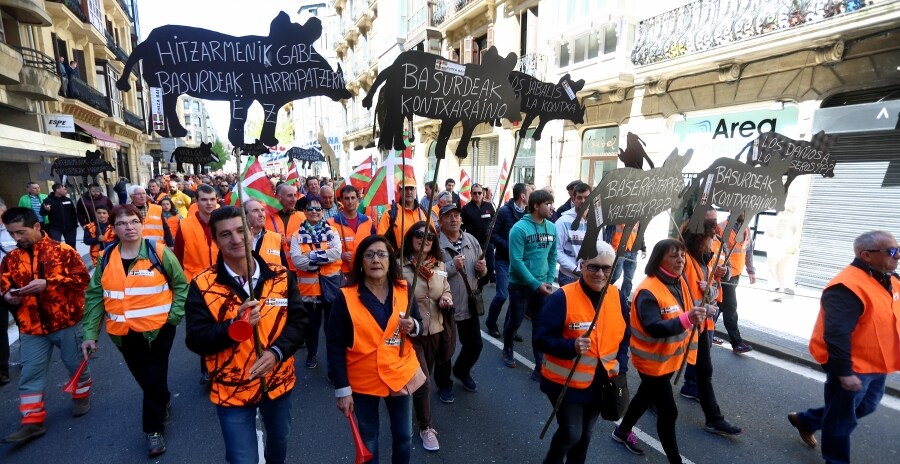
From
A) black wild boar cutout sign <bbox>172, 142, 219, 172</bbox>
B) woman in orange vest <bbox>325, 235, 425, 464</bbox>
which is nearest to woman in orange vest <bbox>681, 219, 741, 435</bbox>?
woman in orange vest <bbox>325, 235, 425, 464</bbox>

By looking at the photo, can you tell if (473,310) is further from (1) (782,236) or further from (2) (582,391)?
(1) (782,236)

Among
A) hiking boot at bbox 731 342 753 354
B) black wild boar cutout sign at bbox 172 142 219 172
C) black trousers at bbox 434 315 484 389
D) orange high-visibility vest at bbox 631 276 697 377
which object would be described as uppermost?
black wild boar cutout sign at bbox 172 142 219 172

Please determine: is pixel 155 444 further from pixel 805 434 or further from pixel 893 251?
pixel 893 251

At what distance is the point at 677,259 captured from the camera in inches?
113

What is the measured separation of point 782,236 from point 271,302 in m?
8.44

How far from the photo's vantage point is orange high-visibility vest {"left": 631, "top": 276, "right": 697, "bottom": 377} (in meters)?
2.84

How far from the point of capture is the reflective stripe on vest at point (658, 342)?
2836mm

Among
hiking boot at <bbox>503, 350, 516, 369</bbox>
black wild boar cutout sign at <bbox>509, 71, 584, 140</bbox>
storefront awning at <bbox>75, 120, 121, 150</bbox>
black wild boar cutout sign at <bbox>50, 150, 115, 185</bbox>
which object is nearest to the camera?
black wild boar cutout sign at <bbox>509, 71, 584, 140</bbox>

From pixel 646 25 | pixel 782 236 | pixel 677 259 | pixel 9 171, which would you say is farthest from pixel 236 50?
pixel 9 171

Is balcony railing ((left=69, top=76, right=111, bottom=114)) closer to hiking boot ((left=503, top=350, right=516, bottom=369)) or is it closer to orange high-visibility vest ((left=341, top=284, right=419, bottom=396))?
hiking boot ((left=503, top=350, right=516, bottom=369))

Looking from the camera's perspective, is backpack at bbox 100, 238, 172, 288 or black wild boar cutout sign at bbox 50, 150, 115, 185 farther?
black wild boar cutout sign at bbox 50, 150, 115, 185

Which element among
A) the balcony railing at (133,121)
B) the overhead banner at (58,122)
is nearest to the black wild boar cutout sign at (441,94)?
the overhead banner at (58,122)

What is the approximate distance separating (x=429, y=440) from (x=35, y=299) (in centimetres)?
333

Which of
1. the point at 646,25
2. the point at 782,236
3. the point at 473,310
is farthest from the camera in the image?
the point at 646,25
